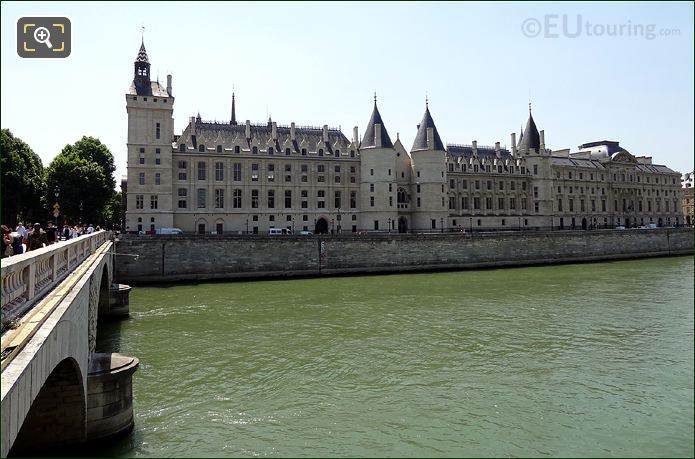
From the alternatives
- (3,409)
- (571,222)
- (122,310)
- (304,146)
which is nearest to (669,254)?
(571,222)

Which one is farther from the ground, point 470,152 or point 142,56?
point 142,56

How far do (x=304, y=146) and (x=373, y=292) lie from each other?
3067 cm

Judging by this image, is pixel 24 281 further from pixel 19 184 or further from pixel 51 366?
pixel 19 184

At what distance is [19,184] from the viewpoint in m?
41.8

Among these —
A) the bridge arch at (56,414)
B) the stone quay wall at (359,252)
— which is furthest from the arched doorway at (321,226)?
the bridge arch at (56,414)

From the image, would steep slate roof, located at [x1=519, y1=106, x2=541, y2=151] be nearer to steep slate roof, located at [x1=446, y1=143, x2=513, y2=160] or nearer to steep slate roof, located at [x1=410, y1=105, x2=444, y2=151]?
steep slate roof, located at [x1=446, y1=143, x2=513, y2=160]

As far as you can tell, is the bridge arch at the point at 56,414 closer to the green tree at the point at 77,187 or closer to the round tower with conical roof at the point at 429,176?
the green tree at the point at 77,187

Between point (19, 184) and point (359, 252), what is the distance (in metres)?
28.4

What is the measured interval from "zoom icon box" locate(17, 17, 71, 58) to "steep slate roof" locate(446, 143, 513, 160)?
225ft

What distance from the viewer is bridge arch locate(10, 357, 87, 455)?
822 centimetres

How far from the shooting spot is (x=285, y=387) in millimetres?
13805

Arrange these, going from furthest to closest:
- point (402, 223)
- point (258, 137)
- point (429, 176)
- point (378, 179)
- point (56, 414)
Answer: point (402, 223) < point (429, 176) < point (378, 179) < point (258, 137) < point (56, 414)

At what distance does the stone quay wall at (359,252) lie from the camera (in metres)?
39.6

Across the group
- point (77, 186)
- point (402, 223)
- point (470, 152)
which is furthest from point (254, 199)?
point (470, 152)
